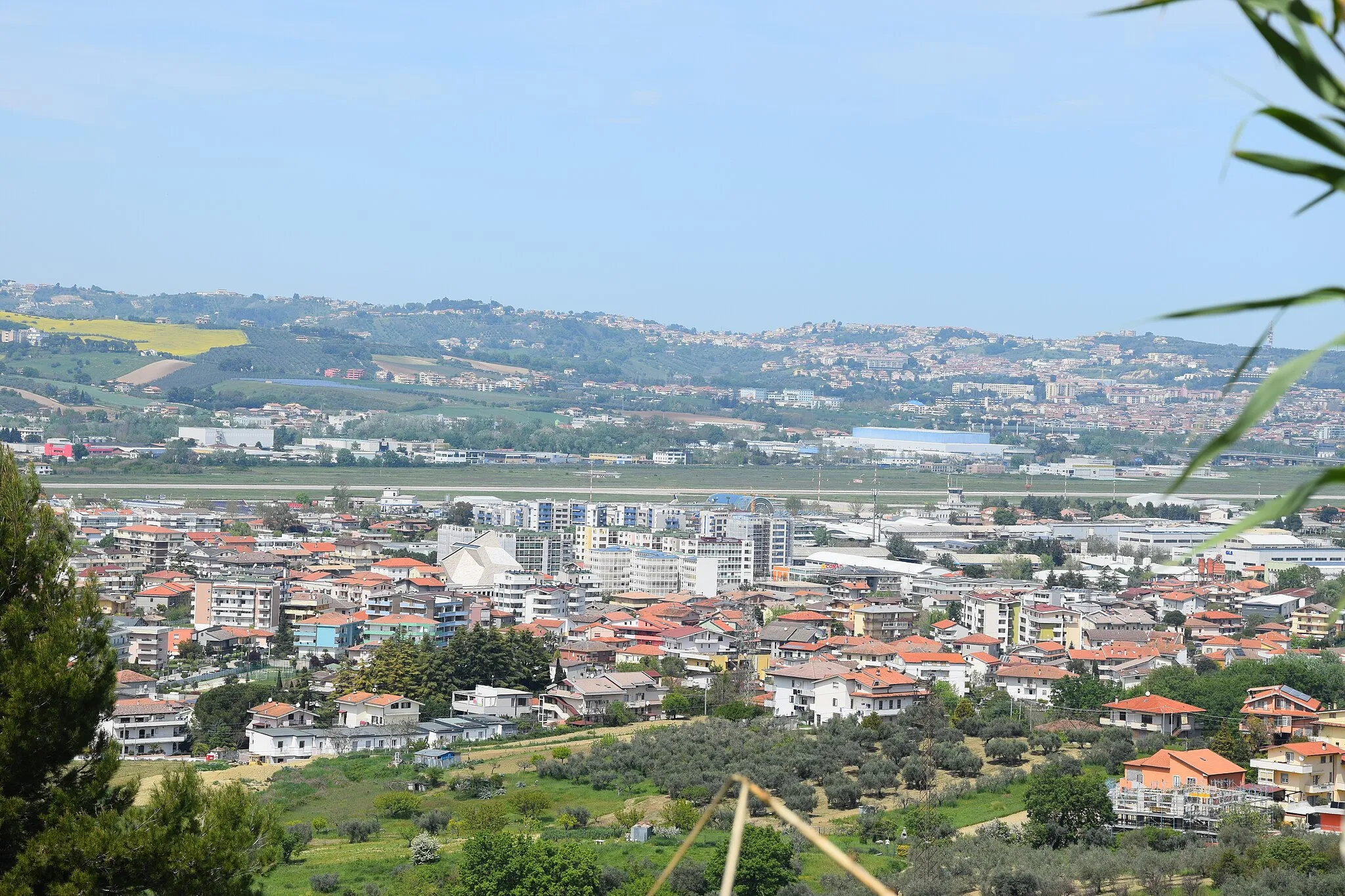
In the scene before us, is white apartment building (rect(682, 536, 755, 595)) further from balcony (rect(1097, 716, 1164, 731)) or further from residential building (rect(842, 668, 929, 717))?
balcony (rect(1097, 716, 1164, 731))

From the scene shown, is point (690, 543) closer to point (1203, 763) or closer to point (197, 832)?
point (1203, 763)

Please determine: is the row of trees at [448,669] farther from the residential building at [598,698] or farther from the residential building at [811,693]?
the residential building at [811,693]

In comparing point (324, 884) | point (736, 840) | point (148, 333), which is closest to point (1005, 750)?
point (324, 884)

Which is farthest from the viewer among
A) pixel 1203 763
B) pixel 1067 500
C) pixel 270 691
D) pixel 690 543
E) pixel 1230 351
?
pixel 1230 351

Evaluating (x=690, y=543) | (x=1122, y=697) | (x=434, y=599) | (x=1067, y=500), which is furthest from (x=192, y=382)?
(x=1122, y=697)

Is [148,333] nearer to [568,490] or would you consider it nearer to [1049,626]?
[568,490]

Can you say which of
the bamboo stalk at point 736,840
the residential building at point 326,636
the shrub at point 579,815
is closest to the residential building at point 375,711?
the residential building at point 326,636
